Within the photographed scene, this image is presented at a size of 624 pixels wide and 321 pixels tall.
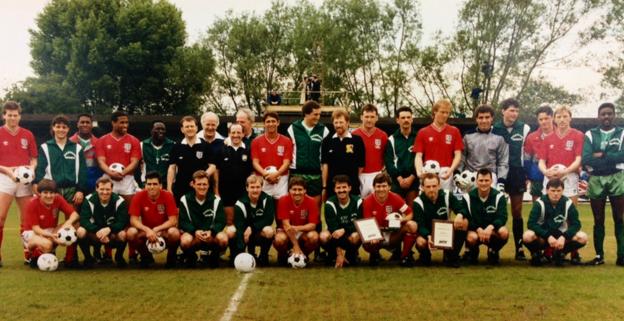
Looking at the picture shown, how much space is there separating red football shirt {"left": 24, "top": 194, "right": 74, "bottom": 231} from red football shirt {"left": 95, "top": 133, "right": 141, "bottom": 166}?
75 centimetres

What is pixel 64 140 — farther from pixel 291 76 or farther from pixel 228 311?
pixel 291 76

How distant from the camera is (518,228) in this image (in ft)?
25.6

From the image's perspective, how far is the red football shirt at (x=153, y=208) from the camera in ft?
23.6

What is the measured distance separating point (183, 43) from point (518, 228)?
1156 inches

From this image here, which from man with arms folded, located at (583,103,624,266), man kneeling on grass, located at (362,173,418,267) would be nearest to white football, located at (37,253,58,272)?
man kneeling on grass, located at (362,173,418,267)

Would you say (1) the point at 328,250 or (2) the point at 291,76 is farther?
(2) the point at 291,76

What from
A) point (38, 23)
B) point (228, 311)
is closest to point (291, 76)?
point (38, 23)

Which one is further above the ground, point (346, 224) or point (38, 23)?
point (38, 23)

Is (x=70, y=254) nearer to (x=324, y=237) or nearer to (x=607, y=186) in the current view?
(x=324, y=237)

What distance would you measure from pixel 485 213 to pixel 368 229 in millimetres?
1275

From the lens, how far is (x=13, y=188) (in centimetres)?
746

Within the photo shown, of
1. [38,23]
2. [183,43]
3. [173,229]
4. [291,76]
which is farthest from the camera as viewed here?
[291,76]

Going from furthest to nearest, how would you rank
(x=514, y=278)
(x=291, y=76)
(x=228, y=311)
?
(x=291, y=76) → (x=514, y=278) → (x=228, y=311)

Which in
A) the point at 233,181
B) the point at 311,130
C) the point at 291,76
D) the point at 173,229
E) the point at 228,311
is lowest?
the point at 228,311
